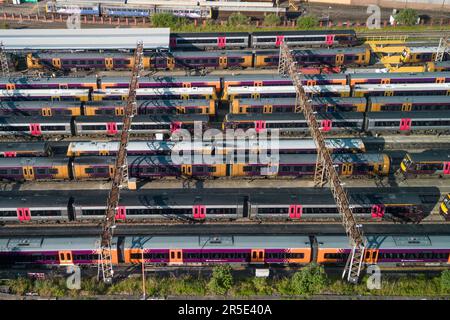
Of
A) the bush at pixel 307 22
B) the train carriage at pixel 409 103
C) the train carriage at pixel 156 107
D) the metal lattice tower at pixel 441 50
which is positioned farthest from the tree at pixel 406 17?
the train carriage at pixel 156 107

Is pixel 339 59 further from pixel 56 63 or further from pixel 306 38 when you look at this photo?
pixel 56 63

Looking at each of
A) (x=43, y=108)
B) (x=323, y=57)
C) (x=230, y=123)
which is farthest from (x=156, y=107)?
(x=323, y=57)

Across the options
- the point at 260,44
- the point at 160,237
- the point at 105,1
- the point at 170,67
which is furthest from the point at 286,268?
the point at 105,1

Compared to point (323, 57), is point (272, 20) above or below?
above

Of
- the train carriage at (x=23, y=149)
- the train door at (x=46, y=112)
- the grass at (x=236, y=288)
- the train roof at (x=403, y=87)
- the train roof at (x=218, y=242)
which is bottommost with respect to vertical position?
the grass at (x=236, y=288)

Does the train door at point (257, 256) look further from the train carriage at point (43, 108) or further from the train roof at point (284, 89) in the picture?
the train carriage at point (43, 108)

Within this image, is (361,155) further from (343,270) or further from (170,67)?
(170,67)
